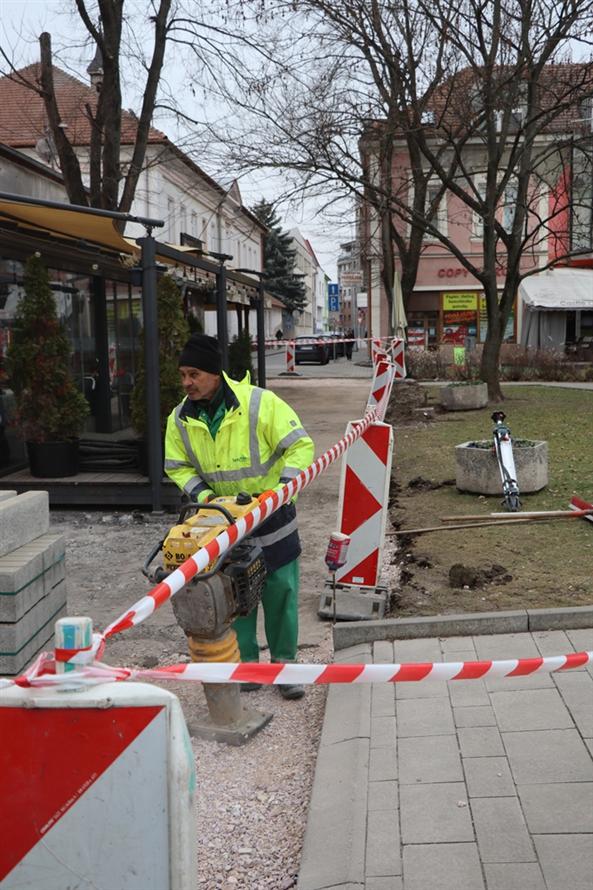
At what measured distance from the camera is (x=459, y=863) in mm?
2771

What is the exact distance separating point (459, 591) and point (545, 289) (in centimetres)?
2681

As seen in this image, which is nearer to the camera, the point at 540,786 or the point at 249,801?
the point at 540,786

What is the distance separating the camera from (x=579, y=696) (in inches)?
154

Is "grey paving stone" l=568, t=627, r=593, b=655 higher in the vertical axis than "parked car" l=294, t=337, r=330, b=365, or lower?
lower

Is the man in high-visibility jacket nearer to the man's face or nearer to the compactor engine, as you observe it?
the man's face

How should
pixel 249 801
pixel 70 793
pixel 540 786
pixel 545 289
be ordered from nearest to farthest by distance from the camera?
pixel 70 793 < pixel 540 786 < pixel 249 801 < pixel 545 289

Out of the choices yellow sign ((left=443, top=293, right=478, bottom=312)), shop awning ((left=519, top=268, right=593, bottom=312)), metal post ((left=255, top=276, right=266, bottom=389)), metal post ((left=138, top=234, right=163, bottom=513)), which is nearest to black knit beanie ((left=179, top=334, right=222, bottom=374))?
metal post ((left=138, top=234, right=163, bottom=513))

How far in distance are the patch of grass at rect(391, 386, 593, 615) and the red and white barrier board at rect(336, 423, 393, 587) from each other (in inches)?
14.6

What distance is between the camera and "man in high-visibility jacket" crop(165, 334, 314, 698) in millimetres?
4141

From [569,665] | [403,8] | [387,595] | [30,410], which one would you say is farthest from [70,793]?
[403,8]

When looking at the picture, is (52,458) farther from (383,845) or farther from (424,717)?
(383,845)

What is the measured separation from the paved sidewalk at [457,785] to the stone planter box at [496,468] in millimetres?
4055

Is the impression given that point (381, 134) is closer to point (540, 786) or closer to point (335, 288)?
point (540, 786)

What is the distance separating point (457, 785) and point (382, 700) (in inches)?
34.0
